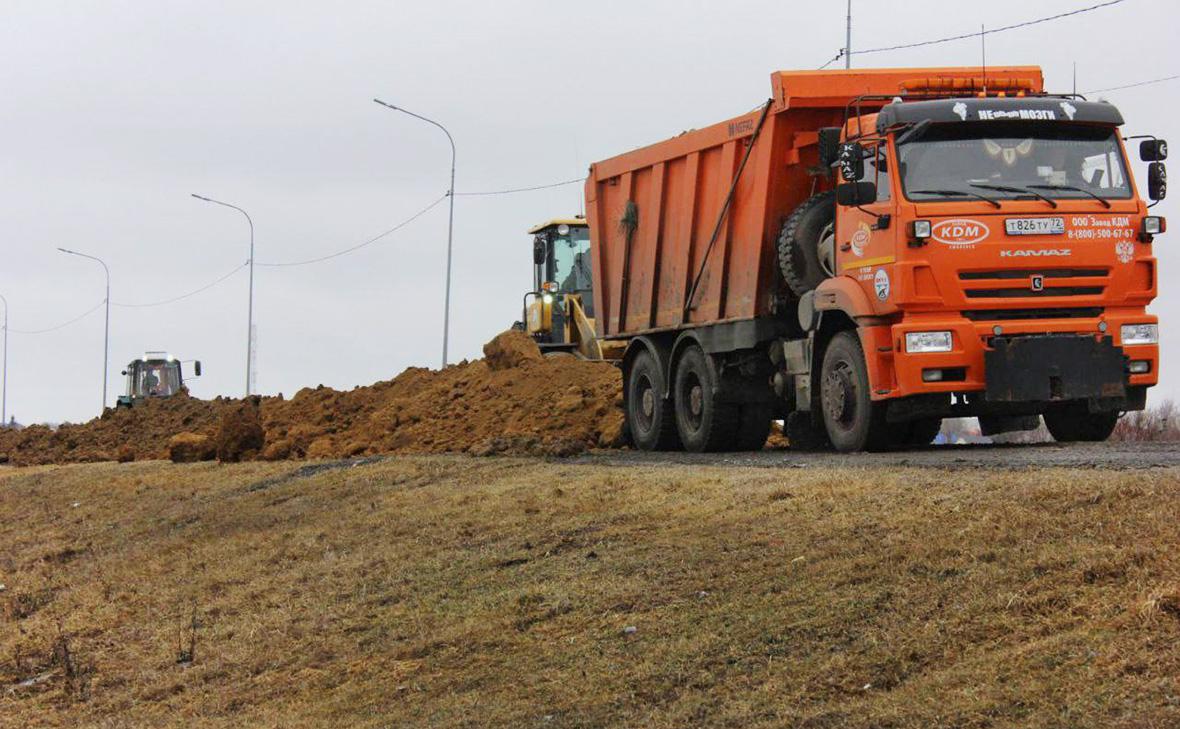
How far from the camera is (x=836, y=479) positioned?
11039mm

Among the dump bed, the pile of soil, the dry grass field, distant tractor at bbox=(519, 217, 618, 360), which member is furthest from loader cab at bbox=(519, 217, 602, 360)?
the dry grass field

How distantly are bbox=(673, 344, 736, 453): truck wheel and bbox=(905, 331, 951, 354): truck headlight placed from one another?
15.5 feet

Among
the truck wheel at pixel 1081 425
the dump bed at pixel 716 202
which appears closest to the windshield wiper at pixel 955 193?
the dump bed at pixel 716 202

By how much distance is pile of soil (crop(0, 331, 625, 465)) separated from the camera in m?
22.8

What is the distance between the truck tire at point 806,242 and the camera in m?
15.6

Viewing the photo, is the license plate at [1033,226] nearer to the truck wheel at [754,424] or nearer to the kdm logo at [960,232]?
the kdm logo at [960,232]

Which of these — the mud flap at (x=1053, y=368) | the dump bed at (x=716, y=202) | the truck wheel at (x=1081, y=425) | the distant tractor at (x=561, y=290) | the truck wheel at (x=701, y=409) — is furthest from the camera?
the distant tractor at (x=561, y=290)

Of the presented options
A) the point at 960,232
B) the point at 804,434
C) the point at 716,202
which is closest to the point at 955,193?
the point at 960,232

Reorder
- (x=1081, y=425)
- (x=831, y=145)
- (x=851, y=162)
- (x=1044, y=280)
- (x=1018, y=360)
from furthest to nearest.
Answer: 1. (x=1081, y=425)
2. (x=831, y=145)
3. (x=851, y=162)
4. (x=1044, y=280)
5. (x=1018, y=360)

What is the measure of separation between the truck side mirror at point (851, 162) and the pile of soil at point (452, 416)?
18.3 feet

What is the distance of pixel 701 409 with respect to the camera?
61.2 ft

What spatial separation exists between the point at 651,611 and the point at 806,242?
7720 millimetres

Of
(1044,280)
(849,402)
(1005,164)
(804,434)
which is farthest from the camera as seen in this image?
(804,434)

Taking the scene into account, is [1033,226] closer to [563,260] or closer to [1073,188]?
[1073,188]
